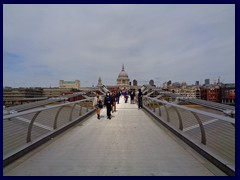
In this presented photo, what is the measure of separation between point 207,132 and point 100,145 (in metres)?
2.63

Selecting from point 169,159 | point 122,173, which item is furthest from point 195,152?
point 122,173

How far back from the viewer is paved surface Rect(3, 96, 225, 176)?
4.20 meters

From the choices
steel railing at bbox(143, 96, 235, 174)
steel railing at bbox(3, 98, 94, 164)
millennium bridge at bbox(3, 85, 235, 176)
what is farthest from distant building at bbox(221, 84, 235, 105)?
steel railing at bbox(3, 98, 94, 164)

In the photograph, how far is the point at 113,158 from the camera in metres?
4.96

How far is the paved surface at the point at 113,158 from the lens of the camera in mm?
4203

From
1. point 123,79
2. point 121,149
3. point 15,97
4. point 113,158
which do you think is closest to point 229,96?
point 15,97

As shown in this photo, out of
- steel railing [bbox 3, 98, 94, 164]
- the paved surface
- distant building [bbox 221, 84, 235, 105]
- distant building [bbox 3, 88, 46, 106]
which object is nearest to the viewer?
the paved surface

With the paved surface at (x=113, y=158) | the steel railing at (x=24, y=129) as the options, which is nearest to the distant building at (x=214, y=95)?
the paved surface at (x=113, y=158)

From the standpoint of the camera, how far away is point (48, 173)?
415cm

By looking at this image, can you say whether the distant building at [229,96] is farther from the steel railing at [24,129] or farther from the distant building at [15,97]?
the distant building at [15,97]

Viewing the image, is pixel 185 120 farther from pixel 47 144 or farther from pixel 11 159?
pixel 11 159

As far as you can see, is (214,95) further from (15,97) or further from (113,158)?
(113,158)

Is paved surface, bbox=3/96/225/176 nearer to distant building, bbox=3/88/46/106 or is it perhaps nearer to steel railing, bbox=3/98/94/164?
steel railing, bbox=3/98/94/164
